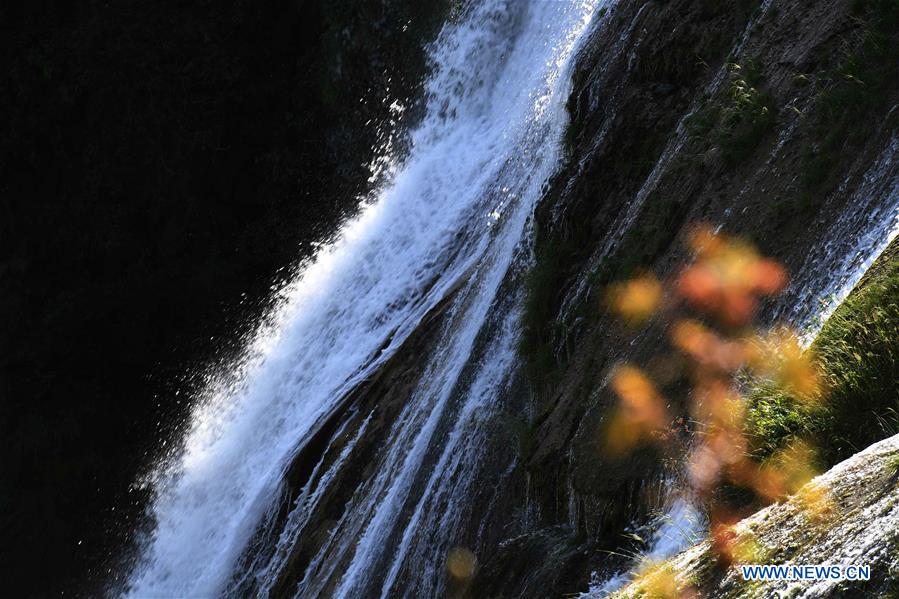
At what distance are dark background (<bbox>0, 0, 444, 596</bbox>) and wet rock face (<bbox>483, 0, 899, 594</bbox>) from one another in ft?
22.4

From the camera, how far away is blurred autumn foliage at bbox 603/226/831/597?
11.5ft

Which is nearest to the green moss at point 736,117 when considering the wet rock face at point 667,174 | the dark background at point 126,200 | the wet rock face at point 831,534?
the wet rock face at point 667,174

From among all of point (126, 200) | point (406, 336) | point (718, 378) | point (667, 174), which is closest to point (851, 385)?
point (718, 378)

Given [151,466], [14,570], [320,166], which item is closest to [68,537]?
[14,570]

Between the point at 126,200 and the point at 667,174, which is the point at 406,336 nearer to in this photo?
the point at 667,174

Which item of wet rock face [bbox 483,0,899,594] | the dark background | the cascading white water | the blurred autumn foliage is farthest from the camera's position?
the dark background

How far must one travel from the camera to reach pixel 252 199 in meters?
13.6

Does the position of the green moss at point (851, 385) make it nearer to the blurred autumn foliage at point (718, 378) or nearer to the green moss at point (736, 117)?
the blurred autumn foliage at point (718, 378)

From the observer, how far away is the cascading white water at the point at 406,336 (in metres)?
6.32

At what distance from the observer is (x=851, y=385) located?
348cm

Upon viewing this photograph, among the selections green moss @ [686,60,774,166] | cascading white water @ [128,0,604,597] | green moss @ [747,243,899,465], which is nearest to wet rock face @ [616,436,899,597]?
green moss @ [747,243,899,465]

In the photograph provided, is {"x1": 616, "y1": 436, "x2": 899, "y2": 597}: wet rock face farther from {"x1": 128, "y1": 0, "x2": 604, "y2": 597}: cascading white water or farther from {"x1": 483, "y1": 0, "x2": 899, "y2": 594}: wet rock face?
{"x1": 128, "y1": 0, "x2": 604, "y2": 597}: cascading white water

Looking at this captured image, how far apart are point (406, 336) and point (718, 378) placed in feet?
12.1

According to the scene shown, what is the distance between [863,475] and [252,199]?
11769 millimetres
